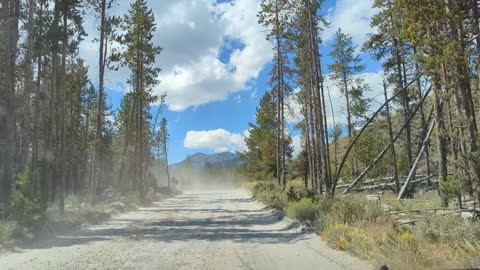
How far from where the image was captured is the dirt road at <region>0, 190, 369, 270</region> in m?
8.39

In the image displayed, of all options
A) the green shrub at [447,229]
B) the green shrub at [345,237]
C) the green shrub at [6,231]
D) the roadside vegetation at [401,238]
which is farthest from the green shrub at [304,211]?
the green shrub at [6,231]

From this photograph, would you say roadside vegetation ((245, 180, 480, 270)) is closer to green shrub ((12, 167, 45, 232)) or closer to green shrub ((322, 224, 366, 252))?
green shrub ((322, 224, 366, 252))

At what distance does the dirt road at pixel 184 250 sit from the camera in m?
8.39

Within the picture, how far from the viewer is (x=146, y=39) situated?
34938 millimetres

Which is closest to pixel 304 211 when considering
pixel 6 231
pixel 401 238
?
pixel 401 238

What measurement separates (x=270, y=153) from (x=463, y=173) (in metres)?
42.2

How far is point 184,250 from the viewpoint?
10.0 m

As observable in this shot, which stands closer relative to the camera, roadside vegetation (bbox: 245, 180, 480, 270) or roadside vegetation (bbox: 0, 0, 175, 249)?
roadside vegetation (bbox: 245, 180, 480, 270)

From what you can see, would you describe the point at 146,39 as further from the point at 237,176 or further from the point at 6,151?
the point at 237,176

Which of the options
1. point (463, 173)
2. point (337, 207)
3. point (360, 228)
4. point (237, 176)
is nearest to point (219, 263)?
point (360, 228)

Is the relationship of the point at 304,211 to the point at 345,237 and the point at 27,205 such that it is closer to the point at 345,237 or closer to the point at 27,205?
the point at 345,237

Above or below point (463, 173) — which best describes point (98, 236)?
below

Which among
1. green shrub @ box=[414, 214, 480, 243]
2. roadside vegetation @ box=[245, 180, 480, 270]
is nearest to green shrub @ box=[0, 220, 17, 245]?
roadside vegetation @ box=[245, 180, 480, 270]

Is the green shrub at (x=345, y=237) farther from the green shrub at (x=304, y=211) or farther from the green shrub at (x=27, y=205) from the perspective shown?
the green shrub at (x=27, y=205)
